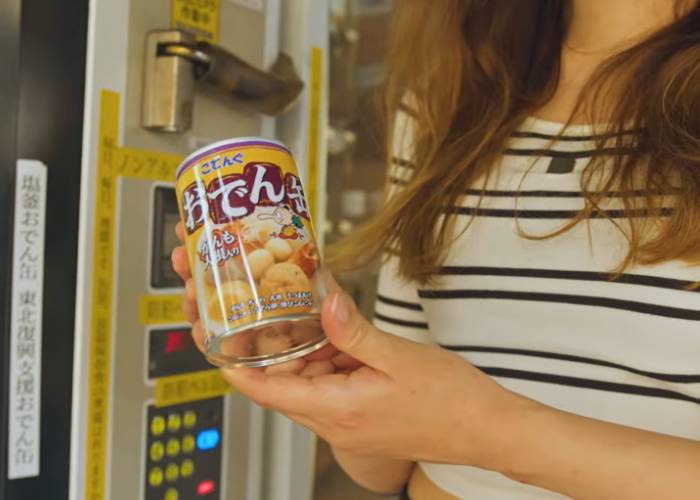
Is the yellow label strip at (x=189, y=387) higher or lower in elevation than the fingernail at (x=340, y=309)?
lower

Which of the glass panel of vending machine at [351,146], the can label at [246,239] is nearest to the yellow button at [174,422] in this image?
the can label at [246,239]

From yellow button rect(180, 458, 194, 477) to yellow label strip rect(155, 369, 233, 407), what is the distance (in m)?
0.07

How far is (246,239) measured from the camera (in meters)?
0.53

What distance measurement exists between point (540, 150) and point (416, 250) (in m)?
0.17

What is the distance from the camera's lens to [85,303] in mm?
756

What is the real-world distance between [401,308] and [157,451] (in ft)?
1.08

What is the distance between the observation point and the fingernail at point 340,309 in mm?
500

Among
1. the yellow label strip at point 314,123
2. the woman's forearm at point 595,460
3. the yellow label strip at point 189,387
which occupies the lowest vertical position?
the yellow label strip at point 189,387

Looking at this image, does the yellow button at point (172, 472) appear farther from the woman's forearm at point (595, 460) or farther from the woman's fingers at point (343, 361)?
the woman's forearm at point (595, 460)

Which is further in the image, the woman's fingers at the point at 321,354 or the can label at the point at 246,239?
the woman's fingers at the point at 321,354

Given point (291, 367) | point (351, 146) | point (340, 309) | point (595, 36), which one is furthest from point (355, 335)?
point (351, 146)

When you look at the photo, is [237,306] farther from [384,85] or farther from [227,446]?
[384,85]

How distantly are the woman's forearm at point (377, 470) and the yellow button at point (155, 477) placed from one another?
0.67 feet

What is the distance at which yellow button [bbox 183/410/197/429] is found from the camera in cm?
89
